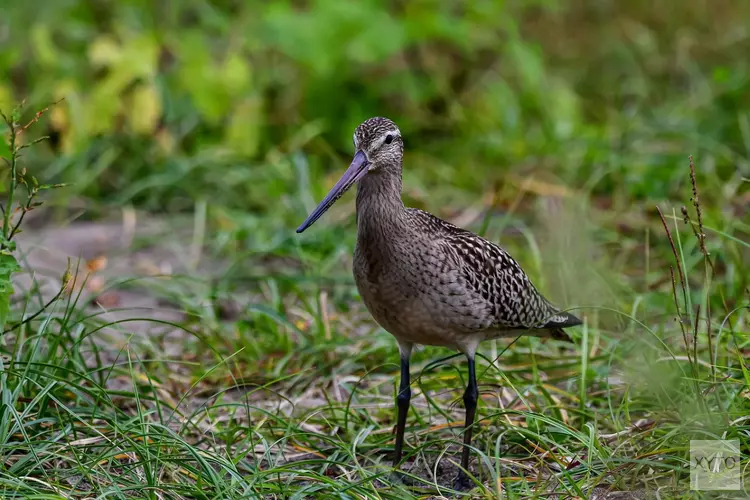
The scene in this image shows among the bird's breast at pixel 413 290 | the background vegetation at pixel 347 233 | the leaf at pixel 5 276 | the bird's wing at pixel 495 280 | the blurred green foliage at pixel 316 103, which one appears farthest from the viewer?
the blurred green foliage at pixel 316 103

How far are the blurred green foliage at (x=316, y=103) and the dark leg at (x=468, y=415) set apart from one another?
2.59m

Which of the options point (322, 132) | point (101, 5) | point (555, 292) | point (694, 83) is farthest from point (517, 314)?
point (101, 5)

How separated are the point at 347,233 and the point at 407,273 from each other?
2.64m

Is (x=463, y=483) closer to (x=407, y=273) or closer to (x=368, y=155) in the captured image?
(x=407, y=273)

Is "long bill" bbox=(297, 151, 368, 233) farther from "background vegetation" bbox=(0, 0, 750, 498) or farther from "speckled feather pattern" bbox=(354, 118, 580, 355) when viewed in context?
"background vegetation" bbox=(0, 0, 750, 498)

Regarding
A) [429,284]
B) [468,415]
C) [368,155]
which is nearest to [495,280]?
[429,284]

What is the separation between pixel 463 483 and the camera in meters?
4.00

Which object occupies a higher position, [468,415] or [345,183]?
[345,183]

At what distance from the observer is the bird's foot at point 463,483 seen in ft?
13.1

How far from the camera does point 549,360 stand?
16.6ft

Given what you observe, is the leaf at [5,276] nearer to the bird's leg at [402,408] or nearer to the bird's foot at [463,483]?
the bird's leg at [402,408]

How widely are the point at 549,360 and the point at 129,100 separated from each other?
156 inches

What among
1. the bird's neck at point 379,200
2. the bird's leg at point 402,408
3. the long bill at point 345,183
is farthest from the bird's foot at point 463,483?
the long bill at point 345,183

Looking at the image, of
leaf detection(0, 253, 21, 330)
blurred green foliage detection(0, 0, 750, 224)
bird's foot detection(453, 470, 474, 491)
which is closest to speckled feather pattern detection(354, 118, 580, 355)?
bird's foot detection(453, 470, 474, 491)
